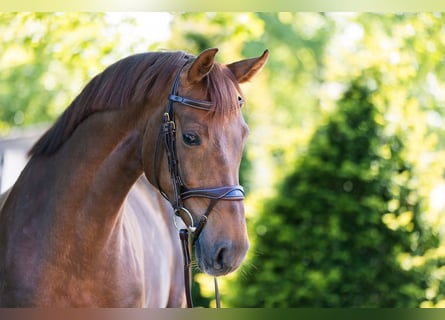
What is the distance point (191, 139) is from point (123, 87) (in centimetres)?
48

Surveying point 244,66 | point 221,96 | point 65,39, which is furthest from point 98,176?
point 65,39

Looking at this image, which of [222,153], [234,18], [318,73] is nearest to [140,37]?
[234,18]

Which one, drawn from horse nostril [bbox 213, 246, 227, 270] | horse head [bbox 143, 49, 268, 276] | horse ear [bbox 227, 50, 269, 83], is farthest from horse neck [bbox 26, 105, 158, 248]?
horse nostril [bbox 213, 246, 227, 270]

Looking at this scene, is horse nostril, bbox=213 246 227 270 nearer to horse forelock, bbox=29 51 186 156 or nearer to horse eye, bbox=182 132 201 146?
horse eye, bbox=182 132 201 146

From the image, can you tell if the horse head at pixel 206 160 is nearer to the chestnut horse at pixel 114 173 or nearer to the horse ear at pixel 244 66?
the chestnut horse at pixel 114 173

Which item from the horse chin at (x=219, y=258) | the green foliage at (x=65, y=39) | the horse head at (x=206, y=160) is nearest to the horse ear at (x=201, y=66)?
the horse head at (x=206, y=160)

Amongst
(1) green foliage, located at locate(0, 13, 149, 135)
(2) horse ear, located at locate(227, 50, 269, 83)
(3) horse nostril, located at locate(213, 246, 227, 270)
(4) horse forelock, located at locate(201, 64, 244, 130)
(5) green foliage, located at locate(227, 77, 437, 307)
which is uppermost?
(1) green foliage, located at locate(0, 13, 149, 135)

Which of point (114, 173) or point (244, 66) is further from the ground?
point (244, 66)

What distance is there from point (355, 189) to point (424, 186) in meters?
0.65

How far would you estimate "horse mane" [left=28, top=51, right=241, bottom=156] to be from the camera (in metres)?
2.89

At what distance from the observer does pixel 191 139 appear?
274 cm

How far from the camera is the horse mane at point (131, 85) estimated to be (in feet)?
9.48

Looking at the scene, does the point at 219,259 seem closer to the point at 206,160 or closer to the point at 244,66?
the point at 206,160

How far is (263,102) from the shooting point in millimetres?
15812
